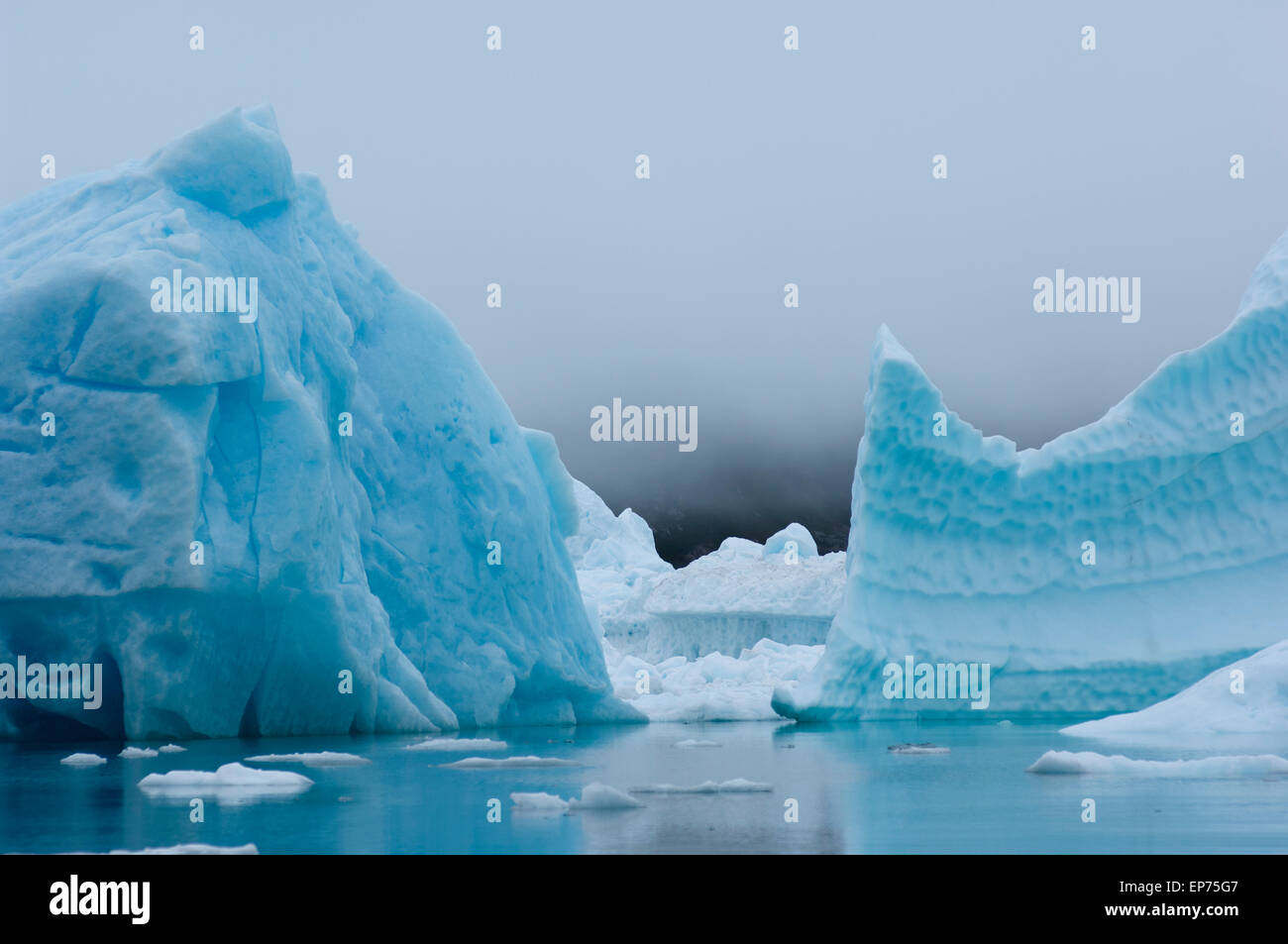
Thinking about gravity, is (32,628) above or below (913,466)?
below

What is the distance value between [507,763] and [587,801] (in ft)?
9.78

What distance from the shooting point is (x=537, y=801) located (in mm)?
6918

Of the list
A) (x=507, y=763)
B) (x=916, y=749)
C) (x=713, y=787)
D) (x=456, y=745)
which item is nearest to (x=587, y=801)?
(x=713, y=787)

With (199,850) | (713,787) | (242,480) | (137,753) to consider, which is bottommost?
(137,753)

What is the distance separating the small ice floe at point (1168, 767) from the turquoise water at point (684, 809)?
289 mm

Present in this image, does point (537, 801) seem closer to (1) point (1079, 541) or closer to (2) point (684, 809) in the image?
(2) point (684, 809)

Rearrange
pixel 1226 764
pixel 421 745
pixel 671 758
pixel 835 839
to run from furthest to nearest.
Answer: pixel 421 745
pixel 671 758
pixel 1226 764
pixel 835 839

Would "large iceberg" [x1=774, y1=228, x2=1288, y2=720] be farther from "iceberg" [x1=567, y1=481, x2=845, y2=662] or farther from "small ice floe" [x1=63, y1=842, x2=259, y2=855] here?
"small ice floe" [x1=63, y1=842, x2=259, y2=855]

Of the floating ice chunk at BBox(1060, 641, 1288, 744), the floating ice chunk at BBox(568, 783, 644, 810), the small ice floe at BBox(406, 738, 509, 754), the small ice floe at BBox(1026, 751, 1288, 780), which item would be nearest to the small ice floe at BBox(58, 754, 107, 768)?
the small ice floe at BBox(406, 738, 509, 754)

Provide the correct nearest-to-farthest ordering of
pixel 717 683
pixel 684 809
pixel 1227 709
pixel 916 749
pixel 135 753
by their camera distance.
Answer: pixel 684 809
pixel 135 753
pixel 916 749
pixel 1227 709
pixel 717 683

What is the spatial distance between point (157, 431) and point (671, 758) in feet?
17.2

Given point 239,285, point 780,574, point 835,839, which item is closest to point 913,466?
point 239,285
